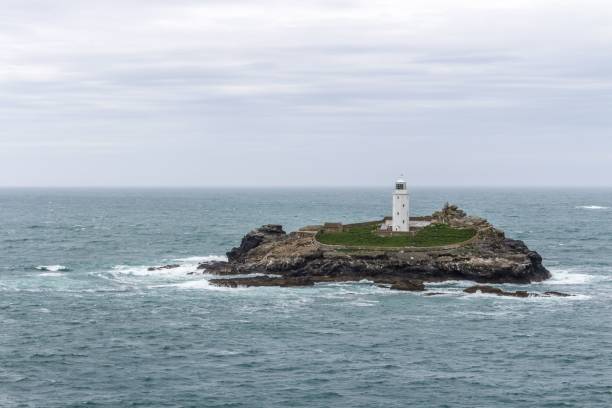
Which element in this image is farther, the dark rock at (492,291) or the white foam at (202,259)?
the white foam at (202,259)

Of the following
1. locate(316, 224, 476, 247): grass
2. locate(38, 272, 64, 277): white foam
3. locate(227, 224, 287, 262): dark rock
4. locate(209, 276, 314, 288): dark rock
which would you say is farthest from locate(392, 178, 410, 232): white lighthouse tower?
locate(38, 272, 64, 277): white foam

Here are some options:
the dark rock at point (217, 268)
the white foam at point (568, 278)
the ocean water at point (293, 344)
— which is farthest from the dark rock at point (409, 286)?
the dark rock at point (217, 268)

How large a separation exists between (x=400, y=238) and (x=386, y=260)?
999cm

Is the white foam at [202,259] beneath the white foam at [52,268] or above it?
above

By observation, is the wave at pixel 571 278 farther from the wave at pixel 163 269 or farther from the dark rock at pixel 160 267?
the dark rock at pixel 160 267

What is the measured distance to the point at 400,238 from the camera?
10656 cm

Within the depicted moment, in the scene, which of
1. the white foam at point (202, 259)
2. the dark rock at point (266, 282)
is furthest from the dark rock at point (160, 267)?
the dark rock at point (266, 282)

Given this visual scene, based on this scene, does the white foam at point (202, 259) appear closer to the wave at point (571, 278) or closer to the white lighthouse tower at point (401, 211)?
the white lighthouse tower at point (401, 211)

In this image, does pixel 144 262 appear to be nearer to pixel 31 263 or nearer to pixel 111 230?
pixel 31 263

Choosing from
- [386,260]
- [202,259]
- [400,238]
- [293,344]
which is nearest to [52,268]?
[202,259]

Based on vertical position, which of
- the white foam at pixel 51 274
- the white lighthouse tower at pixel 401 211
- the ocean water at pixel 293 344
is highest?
the white lighthouse tower at pixel 401 211

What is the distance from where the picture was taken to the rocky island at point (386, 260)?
310 feet

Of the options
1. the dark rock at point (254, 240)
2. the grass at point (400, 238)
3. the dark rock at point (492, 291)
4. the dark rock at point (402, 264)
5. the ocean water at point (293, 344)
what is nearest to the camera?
the ocean water at point (293, 344)

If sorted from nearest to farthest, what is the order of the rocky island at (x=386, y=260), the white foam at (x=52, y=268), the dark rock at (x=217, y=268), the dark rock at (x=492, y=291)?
the dark rock at (x=492, y=291)
the rocky island at (x=386, y=260)
the dark rock at (x=217, y=268)
the white foam at (x=52, y=268)
